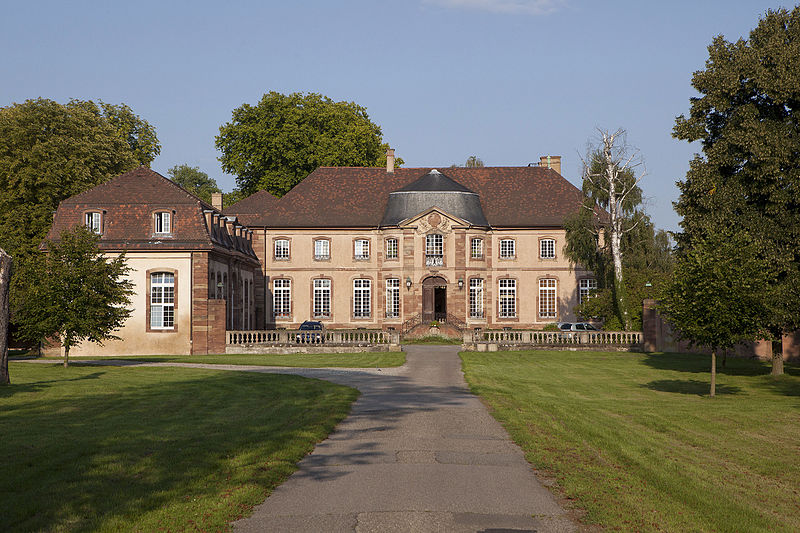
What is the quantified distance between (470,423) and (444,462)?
434 cm

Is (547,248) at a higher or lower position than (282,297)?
higher

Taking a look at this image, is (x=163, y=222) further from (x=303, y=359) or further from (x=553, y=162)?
(x=553, y=162)

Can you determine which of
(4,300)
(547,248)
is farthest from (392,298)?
(4,300)

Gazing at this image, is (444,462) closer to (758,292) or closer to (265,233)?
(758,292)

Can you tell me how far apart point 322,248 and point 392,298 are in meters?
6.12

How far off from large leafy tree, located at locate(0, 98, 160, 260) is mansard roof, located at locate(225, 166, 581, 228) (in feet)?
39.5

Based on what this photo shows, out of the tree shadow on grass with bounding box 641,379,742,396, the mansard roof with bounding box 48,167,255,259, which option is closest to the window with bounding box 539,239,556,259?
the mansard roof with bounding box 48,167,255,259

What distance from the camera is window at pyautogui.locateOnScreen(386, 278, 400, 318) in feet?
189

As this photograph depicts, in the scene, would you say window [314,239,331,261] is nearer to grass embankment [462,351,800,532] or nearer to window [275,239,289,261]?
window [275,239,289,261]

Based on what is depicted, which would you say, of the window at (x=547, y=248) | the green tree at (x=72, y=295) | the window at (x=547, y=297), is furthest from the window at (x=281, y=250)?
the green tree at (x=72, y=295)

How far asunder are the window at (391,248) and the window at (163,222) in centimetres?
1881

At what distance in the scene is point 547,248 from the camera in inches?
2271

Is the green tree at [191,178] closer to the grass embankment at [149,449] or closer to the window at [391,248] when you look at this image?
the window at [391,248]

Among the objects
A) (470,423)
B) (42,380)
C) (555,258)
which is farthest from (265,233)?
(470,423)
